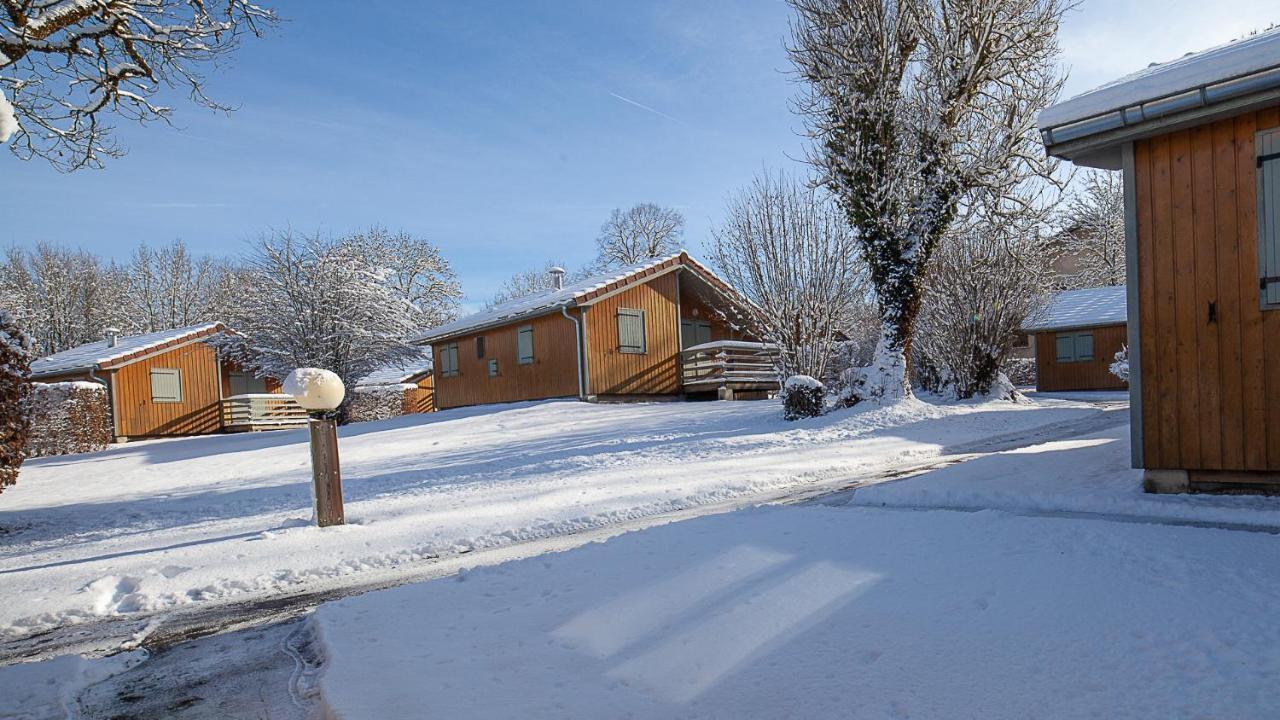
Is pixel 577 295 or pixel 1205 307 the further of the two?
pixel 577 295

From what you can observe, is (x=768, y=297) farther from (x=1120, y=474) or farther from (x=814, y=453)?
(x=1120, y=474)

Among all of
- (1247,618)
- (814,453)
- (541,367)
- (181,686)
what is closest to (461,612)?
(181,686)

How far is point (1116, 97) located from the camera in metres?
5.32

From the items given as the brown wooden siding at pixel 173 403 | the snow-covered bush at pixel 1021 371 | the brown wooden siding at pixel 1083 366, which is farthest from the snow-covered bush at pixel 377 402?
the brown wooden siding at pixel 1083 366

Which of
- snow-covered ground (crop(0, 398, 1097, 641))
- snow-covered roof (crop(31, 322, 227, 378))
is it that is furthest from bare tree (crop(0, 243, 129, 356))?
snow-covered ground (crop(0, 398, 1097, 641))

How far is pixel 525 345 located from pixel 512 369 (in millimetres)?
1031

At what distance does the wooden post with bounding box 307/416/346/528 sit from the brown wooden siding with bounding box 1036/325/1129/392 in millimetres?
26033

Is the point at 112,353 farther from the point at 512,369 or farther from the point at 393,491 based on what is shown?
the point at 393,491

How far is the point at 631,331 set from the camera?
20.9 metres

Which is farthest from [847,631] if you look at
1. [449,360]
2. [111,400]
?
[111,400]

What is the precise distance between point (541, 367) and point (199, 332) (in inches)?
549

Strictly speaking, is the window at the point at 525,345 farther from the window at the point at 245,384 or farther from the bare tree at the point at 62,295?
the bare tree at the point at 62,295

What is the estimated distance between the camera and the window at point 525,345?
845 inches

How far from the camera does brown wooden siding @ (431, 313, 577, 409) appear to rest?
20.2 metres
